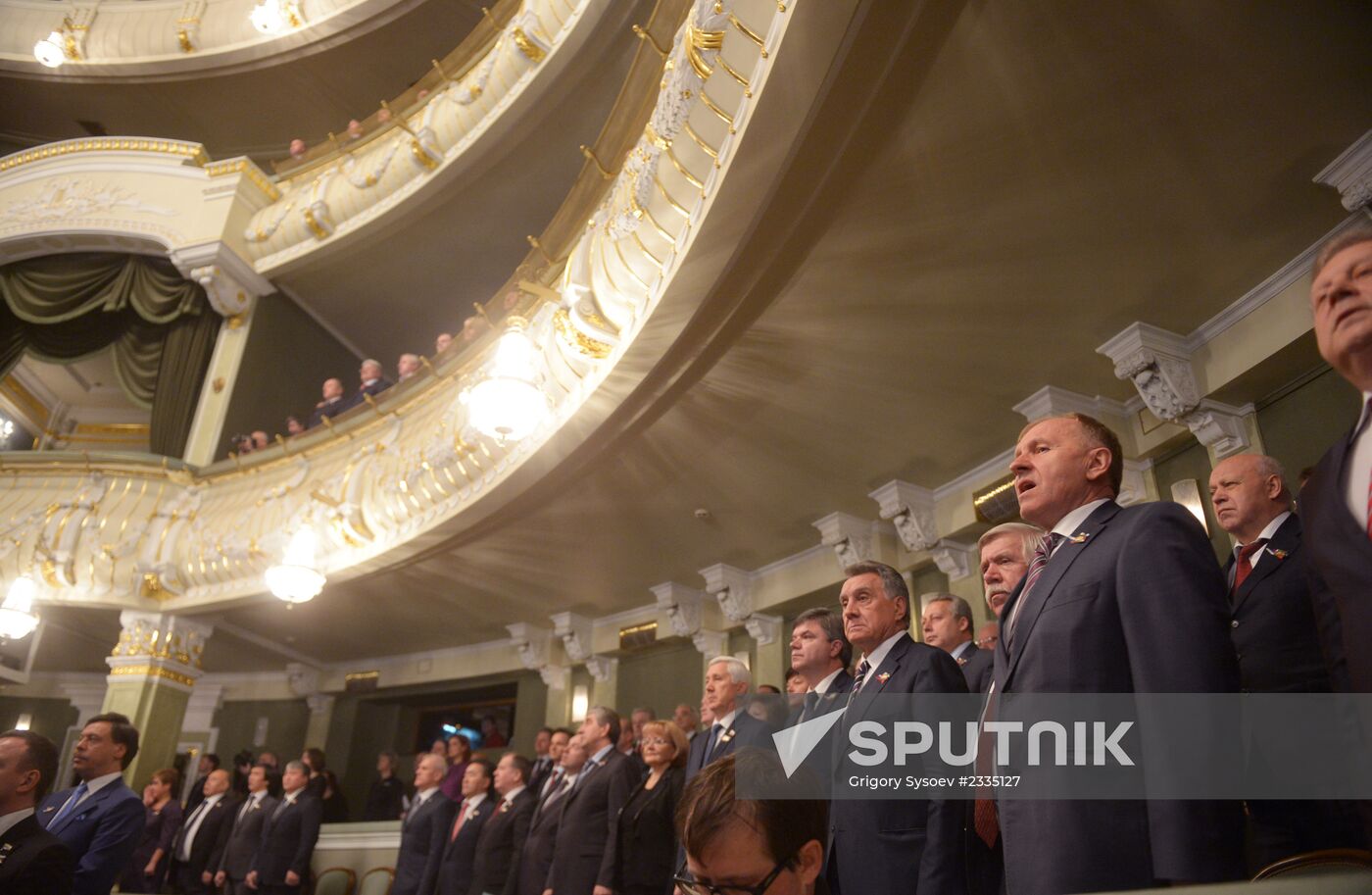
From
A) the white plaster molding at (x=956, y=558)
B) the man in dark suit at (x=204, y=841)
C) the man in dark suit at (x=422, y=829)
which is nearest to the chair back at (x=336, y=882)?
the man in dark suit at (x=204, y=841)

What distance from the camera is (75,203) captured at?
10.6 m

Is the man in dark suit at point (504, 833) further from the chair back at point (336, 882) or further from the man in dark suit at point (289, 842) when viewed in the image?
the chair back at point (336, 882)

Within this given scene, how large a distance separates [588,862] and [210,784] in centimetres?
402

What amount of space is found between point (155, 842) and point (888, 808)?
6.41 meters

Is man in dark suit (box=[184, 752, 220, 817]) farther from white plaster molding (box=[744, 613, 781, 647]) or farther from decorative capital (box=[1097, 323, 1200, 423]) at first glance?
decorative capital (box=[1097, 323, 1200, 423])

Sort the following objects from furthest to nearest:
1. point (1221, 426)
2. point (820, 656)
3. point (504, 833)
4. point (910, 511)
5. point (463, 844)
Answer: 1. point (910, 511)
2. point (463, 844)
3. point (504, 833)
4. point (1221, 426)
5. point (820, 656)

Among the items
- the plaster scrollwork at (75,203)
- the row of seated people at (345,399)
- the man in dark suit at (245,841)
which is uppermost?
the plaster scrollwork at (75,203)

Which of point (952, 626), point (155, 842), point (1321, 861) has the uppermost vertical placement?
point (952, 626)

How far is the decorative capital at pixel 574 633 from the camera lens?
28.5 ft

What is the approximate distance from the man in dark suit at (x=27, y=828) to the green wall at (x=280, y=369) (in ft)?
23.7

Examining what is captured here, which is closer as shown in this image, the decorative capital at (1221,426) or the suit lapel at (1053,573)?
the suit lapel at (1053,573)

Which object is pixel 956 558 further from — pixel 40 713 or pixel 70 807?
pixel 40 713

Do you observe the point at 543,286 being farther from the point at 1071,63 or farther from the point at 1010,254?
the point at 1071,63

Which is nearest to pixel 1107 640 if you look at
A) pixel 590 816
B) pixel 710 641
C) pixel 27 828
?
pixel 27 828
